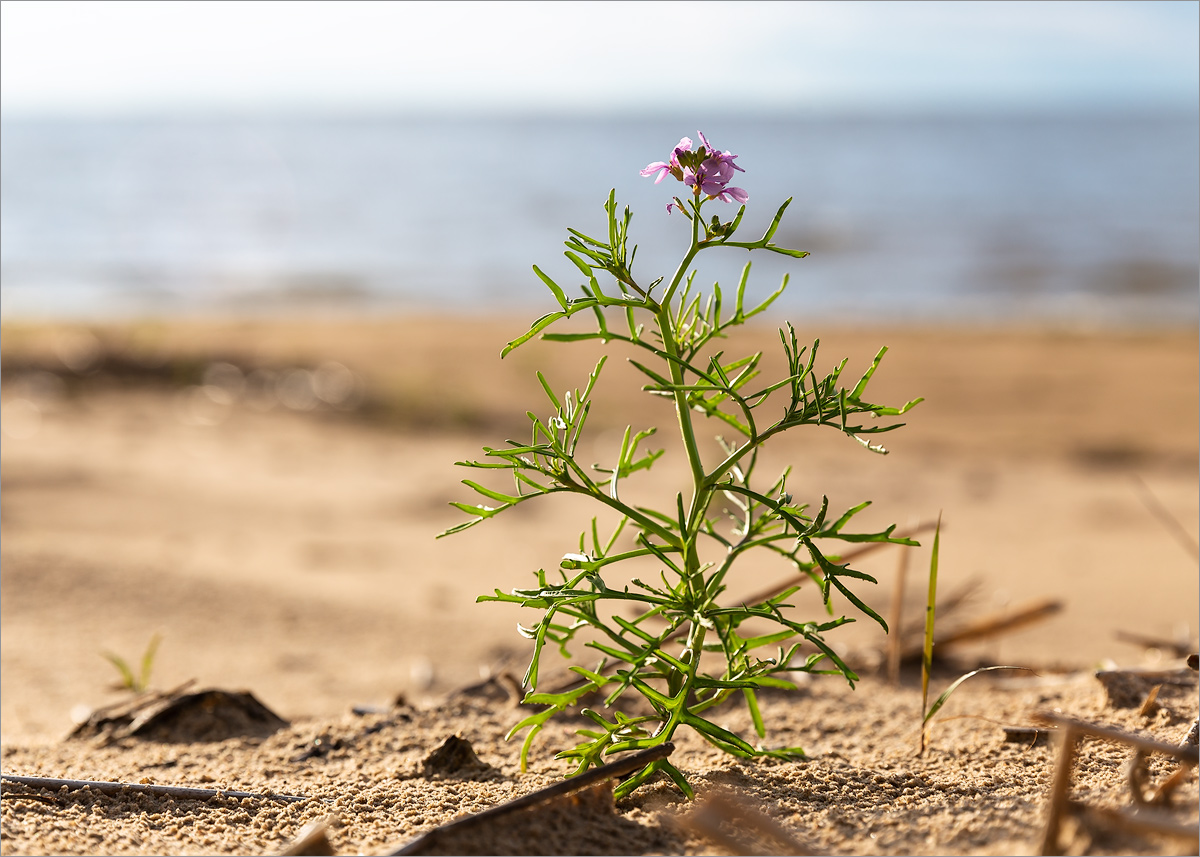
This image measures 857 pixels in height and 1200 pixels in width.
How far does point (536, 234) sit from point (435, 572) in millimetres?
21487

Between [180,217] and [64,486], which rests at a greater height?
[180,217]

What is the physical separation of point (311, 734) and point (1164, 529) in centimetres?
466

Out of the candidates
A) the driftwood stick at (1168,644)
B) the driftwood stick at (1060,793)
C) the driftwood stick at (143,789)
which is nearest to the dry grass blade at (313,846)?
the driftwood stick at (143,789)

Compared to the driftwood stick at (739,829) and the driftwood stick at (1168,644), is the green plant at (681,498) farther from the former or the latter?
the driftwood stick at (1168,644)

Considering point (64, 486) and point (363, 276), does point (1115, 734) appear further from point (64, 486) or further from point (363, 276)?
point (363, 276)

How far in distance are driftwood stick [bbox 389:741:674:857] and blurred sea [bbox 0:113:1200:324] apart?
1926 mm

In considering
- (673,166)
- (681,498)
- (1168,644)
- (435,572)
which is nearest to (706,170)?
(673,166)

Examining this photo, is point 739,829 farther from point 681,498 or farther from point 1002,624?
point 1002,624

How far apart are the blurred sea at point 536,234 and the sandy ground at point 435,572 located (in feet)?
6.01

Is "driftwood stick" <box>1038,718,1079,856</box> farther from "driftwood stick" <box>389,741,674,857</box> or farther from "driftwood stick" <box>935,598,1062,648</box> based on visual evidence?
"driftwood stick" <box>935,598,1062,648</box>

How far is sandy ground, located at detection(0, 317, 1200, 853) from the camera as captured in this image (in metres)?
1.88

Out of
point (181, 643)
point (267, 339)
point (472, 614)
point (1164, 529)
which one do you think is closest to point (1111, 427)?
point (1164, 529)

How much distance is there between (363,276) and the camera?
66.9ft

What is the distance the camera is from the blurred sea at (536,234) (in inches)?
703
